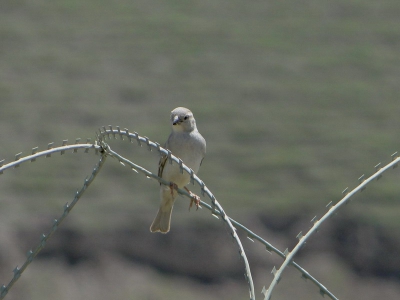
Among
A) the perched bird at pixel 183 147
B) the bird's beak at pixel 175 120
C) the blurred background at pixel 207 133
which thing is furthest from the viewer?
the blurred background at pixel 207 133

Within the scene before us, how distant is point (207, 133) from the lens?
664 inches

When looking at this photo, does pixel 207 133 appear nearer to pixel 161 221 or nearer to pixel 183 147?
pixel 161 221

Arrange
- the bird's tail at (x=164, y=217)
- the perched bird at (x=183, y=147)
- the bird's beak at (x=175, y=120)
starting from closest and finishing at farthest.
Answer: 1. the bird's beak at (x=175, y=120)
2. the perched bird at (x=183, y=147)
3. the bird's tail at (x=164, y=217)

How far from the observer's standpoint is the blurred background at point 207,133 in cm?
1413

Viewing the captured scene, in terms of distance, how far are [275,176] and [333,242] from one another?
1732 mm

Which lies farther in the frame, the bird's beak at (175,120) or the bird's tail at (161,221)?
the bird's tail at (161,221)

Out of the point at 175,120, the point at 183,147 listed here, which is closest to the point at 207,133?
the point at 183,147

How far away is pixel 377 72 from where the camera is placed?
1970 centimetres

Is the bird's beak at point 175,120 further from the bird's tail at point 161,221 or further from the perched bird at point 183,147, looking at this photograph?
the bird's tail at point 161,221

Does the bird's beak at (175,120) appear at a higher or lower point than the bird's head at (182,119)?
lower

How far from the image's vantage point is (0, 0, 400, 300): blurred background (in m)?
14.1

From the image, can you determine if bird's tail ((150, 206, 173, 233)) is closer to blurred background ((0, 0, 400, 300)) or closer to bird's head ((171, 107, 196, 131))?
bird's head ((171, 107, 196, 131))

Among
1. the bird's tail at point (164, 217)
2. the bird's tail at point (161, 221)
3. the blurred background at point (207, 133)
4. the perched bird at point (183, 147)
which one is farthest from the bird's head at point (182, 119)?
the blurred background at point (207, 133)

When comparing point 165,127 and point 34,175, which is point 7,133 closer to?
point 34,175
